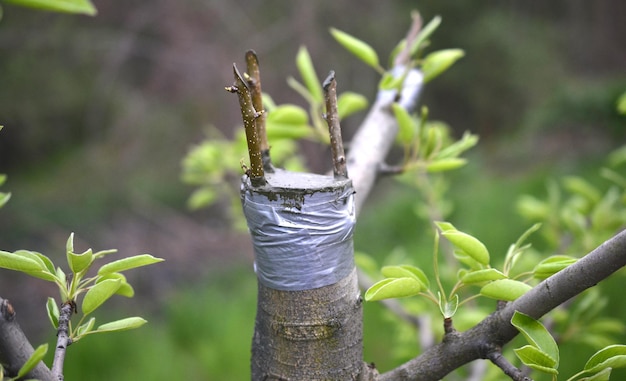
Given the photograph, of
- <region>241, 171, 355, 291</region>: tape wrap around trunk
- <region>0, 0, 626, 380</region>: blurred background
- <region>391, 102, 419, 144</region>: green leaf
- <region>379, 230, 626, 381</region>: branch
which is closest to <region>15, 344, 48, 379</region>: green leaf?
<region>241, 171, 355, 291</region>: tape wrap around trunk

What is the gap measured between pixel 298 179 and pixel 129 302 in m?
2.34

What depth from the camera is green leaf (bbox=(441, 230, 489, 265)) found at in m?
0.41

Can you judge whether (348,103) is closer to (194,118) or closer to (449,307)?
(449,307)

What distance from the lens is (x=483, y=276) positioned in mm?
405

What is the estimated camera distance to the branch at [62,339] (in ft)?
1.16

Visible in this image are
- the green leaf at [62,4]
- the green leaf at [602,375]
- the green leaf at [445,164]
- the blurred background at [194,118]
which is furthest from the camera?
the blurred background at [194,118]

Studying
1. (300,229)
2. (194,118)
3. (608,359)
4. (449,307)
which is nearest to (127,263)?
(300,229)

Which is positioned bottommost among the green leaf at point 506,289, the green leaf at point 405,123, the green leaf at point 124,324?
the green leaf at point 506,289

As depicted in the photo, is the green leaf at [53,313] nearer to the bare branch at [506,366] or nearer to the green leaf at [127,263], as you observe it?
the green leaf at [127,263]

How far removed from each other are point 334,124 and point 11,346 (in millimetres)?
284

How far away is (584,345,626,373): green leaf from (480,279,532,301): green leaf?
65 mm

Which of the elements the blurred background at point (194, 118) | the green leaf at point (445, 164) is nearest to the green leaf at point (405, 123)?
the green leaf at point (445, 164)

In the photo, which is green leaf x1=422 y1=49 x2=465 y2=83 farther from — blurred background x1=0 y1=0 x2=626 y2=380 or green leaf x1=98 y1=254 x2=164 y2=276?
blurred background x1=0 y1=0 x2=626 y2=380

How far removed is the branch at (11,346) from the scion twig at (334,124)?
0.26 metres
